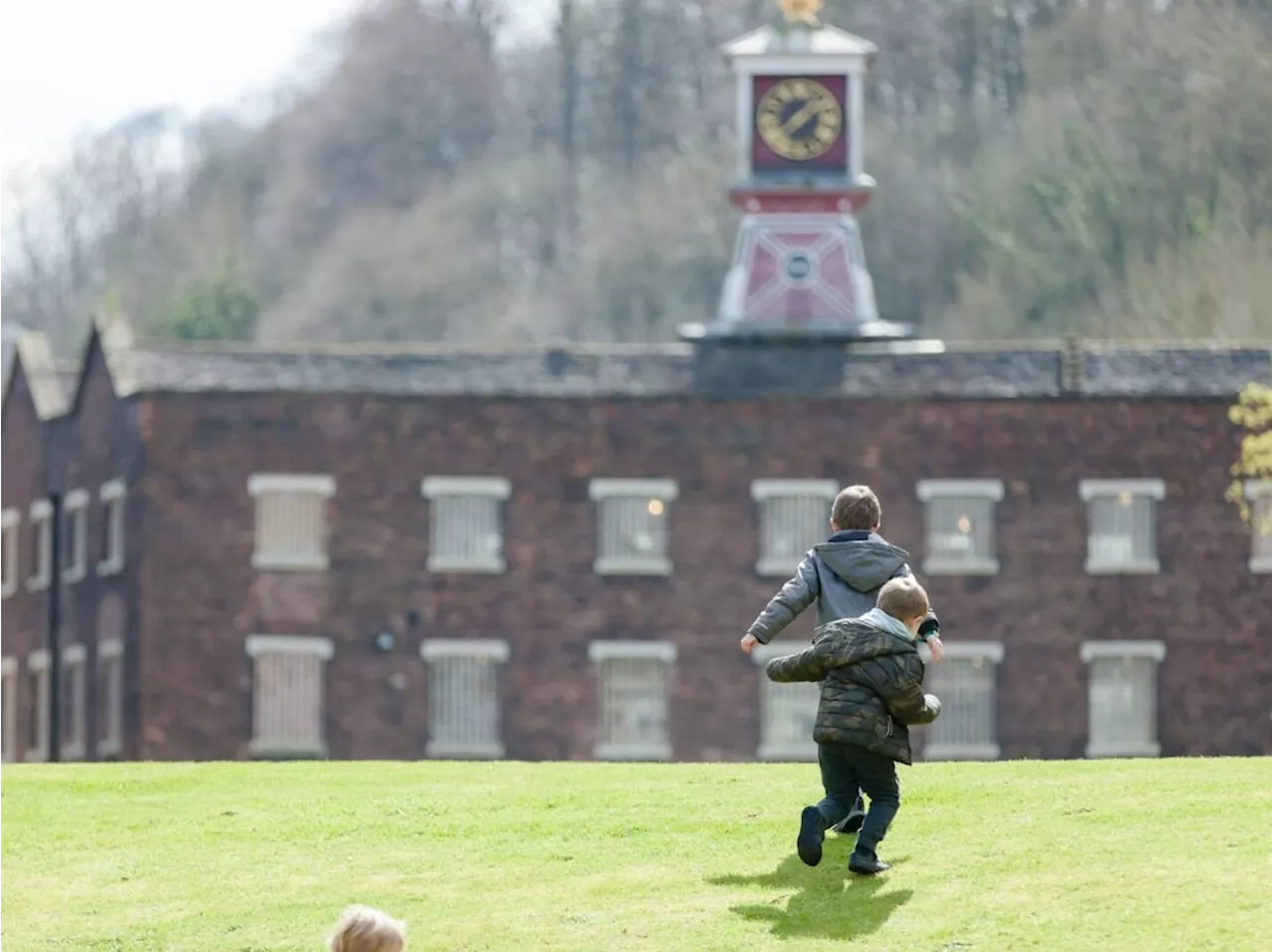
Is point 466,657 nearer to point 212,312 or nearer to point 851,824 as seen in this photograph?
point 851,824

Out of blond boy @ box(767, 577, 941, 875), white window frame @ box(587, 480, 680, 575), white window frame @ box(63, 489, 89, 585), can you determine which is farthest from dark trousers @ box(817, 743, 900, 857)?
white window frame @ box(63, 489, 89, 585)

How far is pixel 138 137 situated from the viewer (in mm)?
137875

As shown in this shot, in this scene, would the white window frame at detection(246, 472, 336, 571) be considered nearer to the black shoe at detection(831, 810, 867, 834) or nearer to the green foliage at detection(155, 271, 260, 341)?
the black shoe at detection(831, 810, 867, 834)

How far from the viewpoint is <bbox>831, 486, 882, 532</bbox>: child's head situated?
23.4 m

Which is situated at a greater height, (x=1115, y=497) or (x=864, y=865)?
(x=1115, y=497)

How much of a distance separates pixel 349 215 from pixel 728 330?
200 ft

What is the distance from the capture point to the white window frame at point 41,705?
68562 mm

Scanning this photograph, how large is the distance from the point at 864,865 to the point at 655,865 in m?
1.95

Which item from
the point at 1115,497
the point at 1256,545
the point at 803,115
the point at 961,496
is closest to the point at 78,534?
the point at 803,115

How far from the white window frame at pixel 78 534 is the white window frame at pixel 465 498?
25.5 feet

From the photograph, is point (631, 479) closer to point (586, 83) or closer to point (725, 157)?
point (725, 157)

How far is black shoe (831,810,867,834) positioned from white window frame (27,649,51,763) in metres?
45.4

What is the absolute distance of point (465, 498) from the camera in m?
63.5

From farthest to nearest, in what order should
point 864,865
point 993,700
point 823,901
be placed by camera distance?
1. point 993,700
2. point 864,865
3. point 823,901
